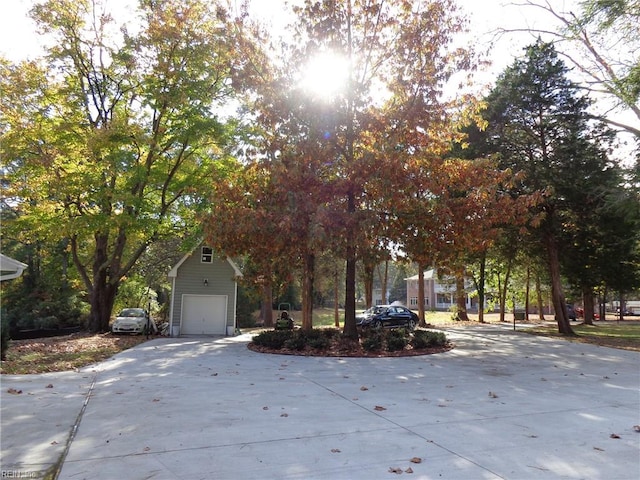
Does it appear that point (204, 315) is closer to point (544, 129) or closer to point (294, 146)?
point (294, 146)

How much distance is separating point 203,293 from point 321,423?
1727 centimetres

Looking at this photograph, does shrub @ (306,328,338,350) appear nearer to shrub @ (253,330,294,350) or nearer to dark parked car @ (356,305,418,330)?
shrub @ (253,330,294,350)

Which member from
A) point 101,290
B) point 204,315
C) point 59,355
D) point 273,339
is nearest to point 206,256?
point 204,315

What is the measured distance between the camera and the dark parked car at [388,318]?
24391mm

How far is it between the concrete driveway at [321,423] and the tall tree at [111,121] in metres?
10.4

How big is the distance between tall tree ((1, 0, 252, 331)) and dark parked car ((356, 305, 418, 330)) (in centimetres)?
1205

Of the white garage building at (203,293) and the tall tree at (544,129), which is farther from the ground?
the tall tree at (544,129)

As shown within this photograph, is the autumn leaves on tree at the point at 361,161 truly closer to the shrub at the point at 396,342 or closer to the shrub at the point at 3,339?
the shrub at the point at 396,342

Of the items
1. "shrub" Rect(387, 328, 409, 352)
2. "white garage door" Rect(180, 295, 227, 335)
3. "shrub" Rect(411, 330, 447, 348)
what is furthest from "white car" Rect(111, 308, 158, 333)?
"shrub" Rect(411, 330, 447, 348)

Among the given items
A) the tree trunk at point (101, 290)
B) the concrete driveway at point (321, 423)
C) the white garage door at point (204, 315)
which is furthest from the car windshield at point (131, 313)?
the concrete driveway at point (321, 423)

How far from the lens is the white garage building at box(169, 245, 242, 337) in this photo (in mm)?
21547

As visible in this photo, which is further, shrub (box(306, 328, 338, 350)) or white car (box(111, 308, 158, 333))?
white car (box(111, 308, 158, 333))

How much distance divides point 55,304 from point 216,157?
40.9 feet

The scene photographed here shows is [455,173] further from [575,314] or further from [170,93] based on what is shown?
[575,314]
